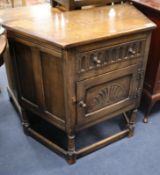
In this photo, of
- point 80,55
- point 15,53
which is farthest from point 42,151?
point 80,55

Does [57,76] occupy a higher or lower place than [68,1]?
lower

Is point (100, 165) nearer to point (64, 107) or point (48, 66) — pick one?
point (64, 107)

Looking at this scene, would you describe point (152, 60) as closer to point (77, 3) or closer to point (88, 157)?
point (77, 3)

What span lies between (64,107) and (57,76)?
173mm

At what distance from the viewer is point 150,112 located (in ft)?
5.95

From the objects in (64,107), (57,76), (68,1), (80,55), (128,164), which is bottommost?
(128,164)

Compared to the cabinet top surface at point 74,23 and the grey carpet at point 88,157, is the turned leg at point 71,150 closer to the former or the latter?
the grey carpet at point 88,157

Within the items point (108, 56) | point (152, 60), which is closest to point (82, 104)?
point (108, 56)

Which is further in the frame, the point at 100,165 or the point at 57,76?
the point at 100,165

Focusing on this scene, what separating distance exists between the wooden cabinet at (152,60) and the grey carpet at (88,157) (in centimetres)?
23

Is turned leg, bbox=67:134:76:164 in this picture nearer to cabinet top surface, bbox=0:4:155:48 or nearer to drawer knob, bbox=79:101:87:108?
drawer knob, bbox=79:101:87:108

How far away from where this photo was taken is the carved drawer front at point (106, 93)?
47.1 inches

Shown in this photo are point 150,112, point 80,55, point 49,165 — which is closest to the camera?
point 80,55

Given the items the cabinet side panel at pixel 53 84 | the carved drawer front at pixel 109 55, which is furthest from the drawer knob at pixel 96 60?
the cabinet side panel at pixel 53 84
